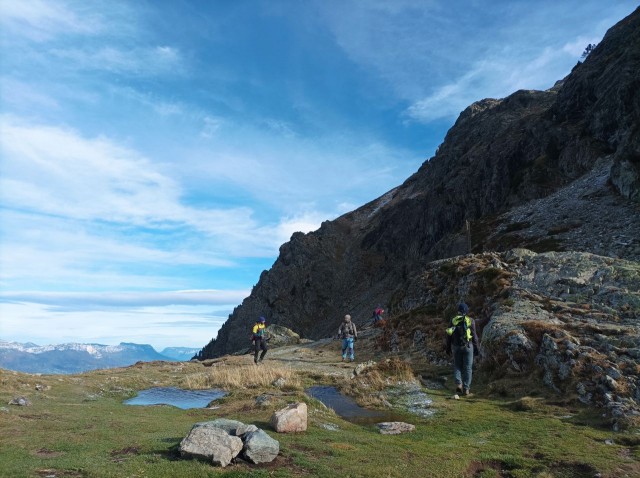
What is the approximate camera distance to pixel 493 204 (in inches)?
4528

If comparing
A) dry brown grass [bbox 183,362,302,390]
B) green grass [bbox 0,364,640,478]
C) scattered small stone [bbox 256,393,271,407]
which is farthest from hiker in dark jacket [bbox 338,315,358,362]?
scattered small stone [bbox 256,393,271,407]

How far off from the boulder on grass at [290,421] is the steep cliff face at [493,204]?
133 ft

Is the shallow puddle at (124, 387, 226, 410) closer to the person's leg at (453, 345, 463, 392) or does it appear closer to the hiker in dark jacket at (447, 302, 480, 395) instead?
the person's leg at (453, 345, 463, 392)

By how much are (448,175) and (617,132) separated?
209 feet

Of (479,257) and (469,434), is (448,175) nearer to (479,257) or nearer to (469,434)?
(479,257)

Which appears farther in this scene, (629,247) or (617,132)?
(617,132)

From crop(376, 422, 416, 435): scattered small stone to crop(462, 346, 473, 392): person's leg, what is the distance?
543 cm

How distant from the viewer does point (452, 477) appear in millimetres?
9758

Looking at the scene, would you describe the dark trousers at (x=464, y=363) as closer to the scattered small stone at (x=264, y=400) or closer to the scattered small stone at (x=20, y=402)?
the scattered small stone at (x=264, y=400)

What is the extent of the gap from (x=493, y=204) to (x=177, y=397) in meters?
107

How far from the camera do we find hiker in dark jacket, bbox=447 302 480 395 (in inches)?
733

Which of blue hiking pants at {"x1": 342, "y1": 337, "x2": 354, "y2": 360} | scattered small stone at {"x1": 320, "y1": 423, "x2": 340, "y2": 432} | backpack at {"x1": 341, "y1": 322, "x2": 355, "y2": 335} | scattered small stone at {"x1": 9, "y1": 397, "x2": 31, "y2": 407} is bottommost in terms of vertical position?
scattered small stone at {"x1": 320, "y1": 423, "x2": 340, "y2": 432}

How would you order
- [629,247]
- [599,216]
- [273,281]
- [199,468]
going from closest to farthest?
1. [199,468]
2. [629,247]
3. [599,216]
4. [273,281]

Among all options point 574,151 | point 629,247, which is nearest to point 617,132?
point 574,151
